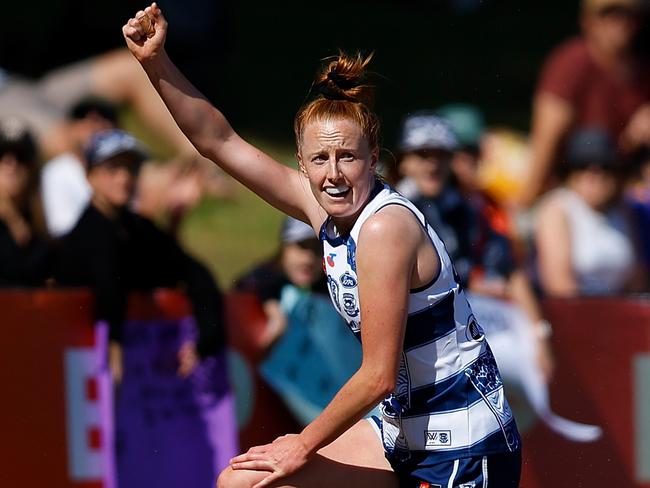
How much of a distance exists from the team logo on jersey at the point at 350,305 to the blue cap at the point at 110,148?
3.03m

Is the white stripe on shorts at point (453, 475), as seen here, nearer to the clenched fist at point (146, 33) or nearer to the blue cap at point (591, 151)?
the clenched fist at point (146, 33)

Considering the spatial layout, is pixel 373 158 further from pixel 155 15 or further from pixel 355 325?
pixel 155 15

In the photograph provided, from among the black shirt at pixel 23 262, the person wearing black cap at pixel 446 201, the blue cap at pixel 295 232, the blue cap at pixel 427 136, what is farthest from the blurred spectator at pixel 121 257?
the blue cap at pixel 427 136

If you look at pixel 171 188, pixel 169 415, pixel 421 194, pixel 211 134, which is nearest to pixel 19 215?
pixel 171 188

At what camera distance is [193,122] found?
402 centimetres

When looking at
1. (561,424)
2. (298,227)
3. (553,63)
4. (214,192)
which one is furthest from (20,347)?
(553,63)

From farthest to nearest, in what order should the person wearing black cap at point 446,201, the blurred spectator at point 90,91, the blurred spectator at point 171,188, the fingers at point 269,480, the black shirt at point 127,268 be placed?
1. the blurred spectator at point 90,91
2. the blurred spectator at point 171,188
3. the person wearing black cap at point 446,201
4. the black shirt at point 127,268
5. the fingers at point 269,480

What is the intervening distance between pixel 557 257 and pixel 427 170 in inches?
43.7

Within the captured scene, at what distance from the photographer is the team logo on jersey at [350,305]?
3670mm

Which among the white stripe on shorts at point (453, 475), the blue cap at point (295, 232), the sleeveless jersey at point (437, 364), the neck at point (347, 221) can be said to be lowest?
the white stripe on shorts at point (453, 475)

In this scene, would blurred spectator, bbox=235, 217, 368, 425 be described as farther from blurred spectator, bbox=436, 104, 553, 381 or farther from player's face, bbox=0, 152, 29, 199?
player's face, bbox=0, 152, 29, 199

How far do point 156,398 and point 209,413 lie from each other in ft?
1.00

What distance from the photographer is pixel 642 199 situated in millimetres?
7758

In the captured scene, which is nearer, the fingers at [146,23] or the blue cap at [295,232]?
the fingers at [146,23]
